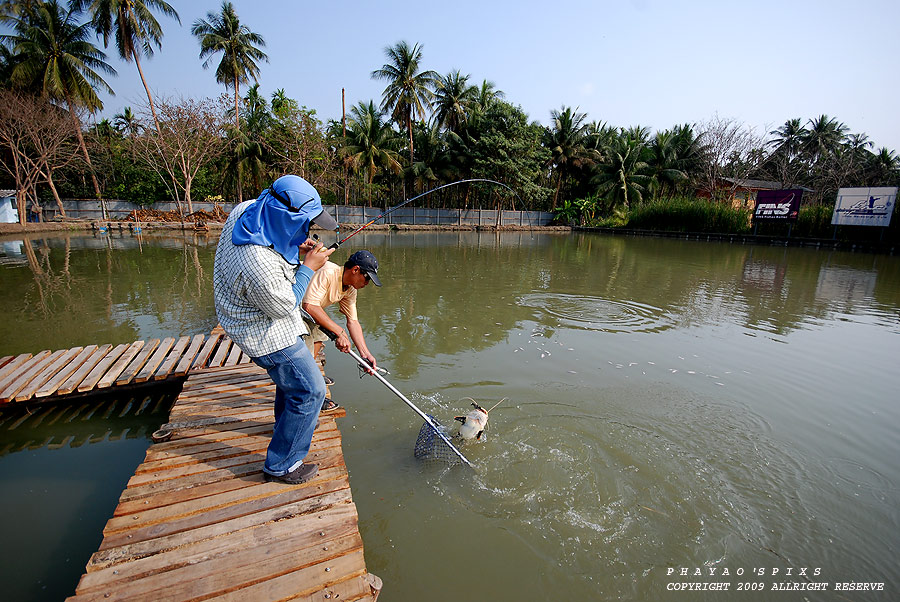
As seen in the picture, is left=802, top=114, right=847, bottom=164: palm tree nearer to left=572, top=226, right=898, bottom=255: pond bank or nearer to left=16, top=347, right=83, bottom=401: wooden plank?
left=572, top=226, right=898, bottom=255: pond bank

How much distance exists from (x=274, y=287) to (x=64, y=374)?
12.4ft

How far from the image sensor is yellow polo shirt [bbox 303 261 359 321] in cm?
345

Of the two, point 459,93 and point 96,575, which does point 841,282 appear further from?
point 459,93

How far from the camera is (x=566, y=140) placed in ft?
118

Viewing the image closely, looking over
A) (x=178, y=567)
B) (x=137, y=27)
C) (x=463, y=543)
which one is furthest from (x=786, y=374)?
(x=137, y=27)

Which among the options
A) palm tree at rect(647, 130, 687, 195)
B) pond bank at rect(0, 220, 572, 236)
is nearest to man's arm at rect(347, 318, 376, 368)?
pond bank at rect(0, 220, 572, 236)

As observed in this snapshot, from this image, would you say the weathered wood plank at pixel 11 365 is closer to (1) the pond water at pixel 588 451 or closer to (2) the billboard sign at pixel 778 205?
(1) the pond water at pixel 588 451

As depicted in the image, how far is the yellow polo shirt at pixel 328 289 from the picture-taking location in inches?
136

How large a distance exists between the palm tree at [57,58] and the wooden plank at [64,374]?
88.4 feet

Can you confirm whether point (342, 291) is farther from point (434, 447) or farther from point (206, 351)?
point (206, 351)

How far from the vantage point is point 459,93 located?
32.3 meters

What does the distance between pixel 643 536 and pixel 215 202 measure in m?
32.2

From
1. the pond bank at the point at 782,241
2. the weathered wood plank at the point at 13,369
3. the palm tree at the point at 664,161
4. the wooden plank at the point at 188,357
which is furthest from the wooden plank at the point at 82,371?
the palm tree at the point at 664,161

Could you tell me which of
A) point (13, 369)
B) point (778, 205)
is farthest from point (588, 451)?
point (778, 205)
